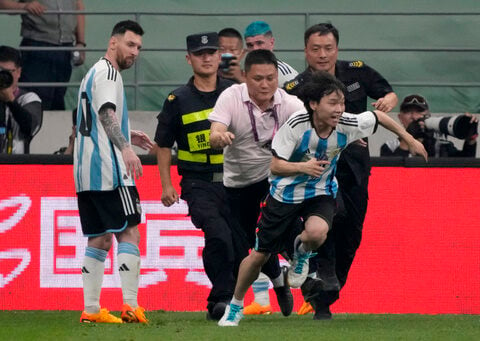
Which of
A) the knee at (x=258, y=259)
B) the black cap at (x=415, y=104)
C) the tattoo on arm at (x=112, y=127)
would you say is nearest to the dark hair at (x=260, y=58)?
the tattoo on arm at (x=112, y=127)

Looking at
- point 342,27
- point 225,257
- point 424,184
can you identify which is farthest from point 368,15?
point 225,257

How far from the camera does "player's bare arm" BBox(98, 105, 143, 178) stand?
8875 millimetres

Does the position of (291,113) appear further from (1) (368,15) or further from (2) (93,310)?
(1) (368,15)

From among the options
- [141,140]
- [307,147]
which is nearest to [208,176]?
[141,140]

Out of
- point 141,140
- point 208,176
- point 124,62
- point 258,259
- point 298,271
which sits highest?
point 124,62

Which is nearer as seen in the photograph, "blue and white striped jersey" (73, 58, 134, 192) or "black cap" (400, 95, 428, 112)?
"blue and white striped jersey" (73, 58, 134, 192)

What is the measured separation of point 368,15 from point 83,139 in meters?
5.53

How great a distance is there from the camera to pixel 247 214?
1009 centimetres

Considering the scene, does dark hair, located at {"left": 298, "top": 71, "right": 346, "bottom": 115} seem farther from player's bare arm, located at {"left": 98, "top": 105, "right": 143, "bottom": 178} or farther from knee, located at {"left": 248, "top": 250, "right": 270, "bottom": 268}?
player's bare arm, located at {"left": 98, "top": 105, "right": 143, "bottom": 178}

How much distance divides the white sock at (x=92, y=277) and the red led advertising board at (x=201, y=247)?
179 centimetres

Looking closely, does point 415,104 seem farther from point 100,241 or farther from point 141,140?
point 100,241

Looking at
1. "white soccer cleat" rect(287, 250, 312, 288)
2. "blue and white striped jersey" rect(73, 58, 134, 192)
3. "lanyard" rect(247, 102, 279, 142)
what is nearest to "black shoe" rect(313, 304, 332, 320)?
"white soccer cleat" rect(287, 250, 312, 288)

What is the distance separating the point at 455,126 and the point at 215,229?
2752mm

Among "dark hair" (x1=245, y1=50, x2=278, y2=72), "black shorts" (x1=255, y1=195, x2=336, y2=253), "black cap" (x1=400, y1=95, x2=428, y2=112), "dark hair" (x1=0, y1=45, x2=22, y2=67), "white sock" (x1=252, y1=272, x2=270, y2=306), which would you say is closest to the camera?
"black shorts" (x1=255, y1=195, x2=336, y2=253)
